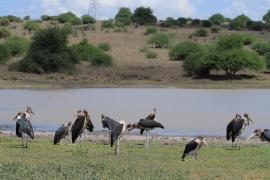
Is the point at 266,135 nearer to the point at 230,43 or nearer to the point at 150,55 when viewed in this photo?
the point at 230,43

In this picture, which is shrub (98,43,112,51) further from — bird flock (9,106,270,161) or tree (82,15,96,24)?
bird flock (9,106,270,161)

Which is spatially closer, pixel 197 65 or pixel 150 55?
pixel 197 65

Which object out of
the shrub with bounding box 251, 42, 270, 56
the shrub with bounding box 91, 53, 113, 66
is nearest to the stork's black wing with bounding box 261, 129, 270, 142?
the shrub with bounding box 91, 53, 113, 66

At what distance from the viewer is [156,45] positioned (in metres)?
65.2

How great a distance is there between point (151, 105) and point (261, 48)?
28.0 metres

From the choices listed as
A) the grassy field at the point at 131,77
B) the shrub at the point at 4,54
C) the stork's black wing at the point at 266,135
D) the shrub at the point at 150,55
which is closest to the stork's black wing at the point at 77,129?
the stork's black wing at the point at 266,135

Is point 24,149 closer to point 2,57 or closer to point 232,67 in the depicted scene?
point 232,67

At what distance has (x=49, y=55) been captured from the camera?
164ft

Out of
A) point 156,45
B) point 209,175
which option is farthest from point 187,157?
point 156,45

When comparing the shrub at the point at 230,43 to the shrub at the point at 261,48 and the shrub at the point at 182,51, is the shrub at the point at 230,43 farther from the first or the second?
the shrub at the point at 261,48

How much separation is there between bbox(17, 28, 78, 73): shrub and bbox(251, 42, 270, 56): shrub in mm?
15906

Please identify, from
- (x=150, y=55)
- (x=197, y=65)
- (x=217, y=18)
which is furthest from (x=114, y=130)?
(x=217, y=18)

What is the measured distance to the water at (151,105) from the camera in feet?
88.3

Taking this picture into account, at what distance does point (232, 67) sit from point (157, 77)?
16.7 ft
